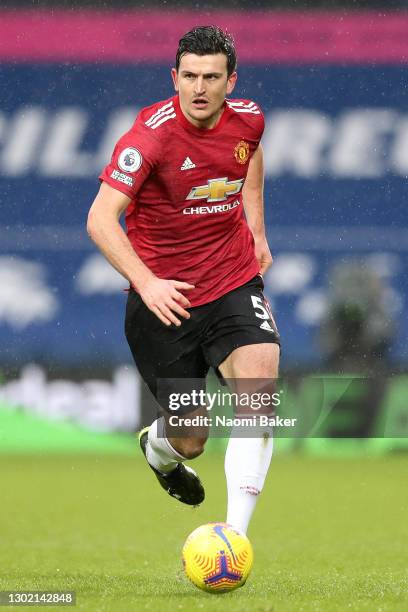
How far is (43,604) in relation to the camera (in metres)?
4.82

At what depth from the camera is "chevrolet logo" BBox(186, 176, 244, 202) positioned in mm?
5902

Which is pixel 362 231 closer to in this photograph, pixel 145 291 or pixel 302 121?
pixel 302 121

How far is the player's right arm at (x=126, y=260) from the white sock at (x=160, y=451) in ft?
4.50

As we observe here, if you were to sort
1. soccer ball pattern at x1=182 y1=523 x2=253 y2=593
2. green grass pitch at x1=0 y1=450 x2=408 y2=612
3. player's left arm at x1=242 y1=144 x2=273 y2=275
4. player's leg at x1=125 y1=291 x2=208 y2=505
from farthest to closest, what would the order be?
1. player's left arm at x1=242 y1=144 x2=273 y2=275
2. player's leg at x1=125 y1=291 x2=208 y2=505
3. green grass pitch at x1=0 y1=450 x2=408 y2=612
4. soccer ball pattern at x1=182 y1=523 x2=253 y2=593

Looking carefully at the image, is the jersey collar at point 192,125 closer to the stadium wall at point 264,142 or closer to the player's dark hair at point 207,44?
the player's dark hair at point 207,44

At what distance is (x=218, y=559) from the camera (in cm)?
502

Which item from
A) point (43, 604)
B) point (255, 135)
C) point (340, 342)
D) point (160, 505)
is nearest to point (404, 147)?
point (340, 342)

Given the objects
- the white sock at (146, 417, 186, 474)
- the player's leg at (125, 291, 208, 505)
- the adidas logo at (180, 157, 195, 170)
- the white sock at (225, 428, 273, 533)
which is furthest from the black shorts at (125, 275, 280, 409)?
the adidas logo at (180, 157, 195, 170)

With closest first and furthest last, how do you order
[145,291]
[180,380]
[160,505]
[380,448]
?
[145,291] < [180,380] < [160,505] < [380,448]

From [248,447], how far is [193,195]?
123 centimetres

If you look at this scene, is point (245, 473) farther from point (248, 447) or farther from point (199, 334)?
point (199, 334)

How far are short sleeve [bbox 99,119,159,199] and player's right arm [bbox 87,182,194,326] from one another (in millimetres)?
39

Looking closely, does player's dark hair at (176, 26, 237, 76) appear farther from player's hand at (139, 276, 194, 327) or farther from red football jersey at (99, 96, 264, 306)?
player's hand at (139, 276, 194, 327)

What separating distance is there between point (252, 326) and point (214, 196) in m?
0.64
